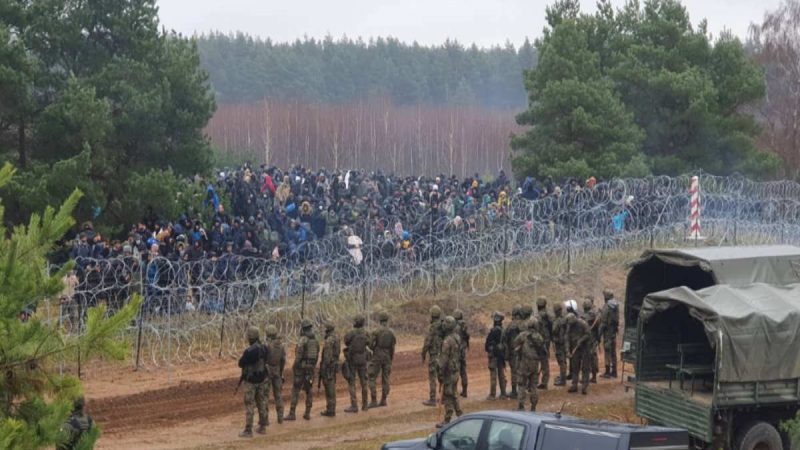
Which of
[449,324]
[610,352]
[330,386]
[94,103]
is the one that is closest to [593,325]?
[610,352]

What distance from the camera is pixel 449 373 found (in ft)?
58.3

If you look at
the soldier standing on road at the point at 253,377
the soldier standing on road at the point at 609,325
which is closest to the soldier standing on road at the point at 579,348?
the soldier standing on road at the point at 609,325

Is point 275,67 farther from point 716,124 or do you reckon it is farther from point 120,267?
point 120,267

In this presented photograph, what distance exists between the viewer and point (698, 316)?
1525 cm

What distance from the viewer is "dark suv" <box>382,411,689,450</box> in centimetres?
1195

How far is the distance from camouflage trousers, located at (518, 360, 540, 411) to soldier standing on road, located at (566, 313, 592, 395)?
1.60 metres

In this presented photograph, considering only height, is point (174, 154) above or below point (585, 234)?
above

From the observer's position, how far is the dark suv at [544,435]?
12.0 metres

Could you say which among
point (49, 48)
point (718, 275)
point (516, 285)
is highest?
point (49, 48)

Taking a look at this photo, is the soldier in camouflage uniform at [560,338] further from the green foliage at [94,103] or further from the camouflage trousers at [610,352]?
the green foliage at [94,103]

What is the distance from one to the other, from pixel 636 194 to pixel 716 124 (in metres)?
9.77

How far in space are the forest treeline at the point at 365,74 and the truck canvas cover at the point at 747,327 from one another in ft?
290

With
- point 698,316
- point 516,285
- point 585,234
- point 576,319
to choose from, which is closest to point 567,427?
point 698,316

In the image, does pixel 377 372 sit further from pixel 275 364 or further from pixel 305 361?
pixel 275 364
